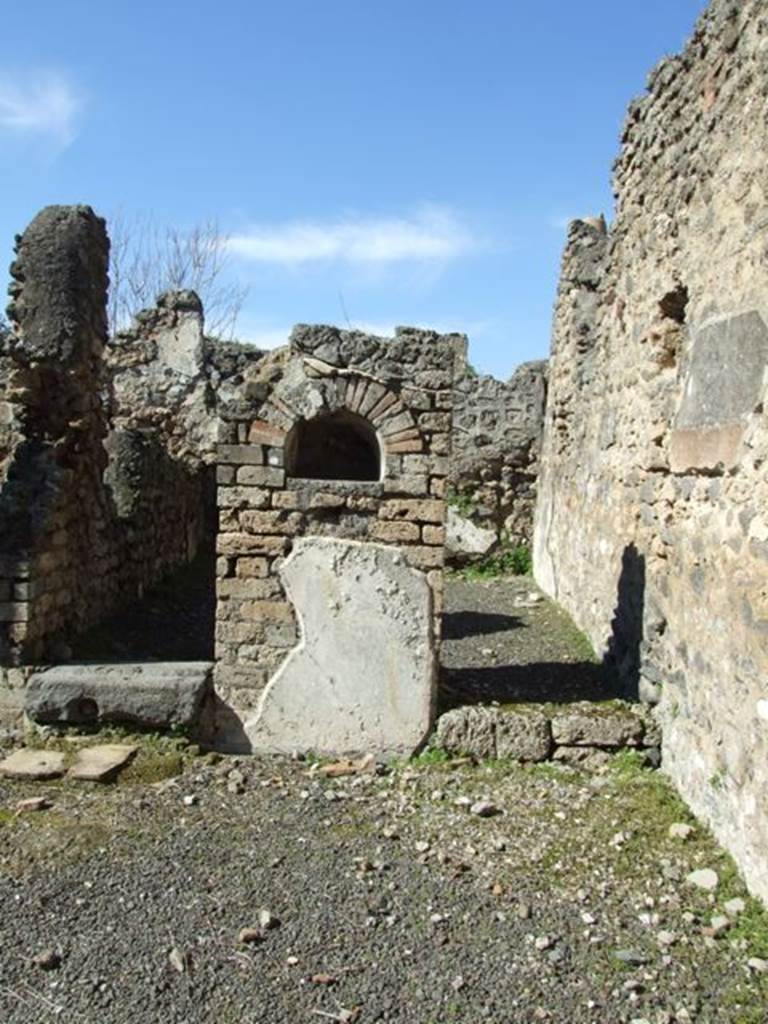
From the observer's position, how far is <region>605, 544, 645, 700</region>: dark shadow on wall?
5.63 metres

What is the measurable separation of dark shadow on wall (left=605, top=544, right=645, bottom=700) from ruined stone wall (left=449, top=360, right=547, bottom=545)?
5.68 metres

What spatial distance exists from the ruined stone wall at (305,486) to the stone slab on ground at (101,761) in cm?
59

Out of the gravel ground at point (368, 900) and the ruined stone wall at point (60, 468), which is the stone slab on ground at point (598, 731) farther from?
the ruined stone wall at point (60, 468)

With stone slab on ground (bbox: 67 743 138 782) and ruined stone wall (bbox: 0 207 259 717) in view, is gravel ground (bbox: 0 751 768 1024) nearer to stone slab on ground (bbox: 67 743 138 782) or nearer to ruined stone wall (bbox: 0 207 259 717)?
stone slab on ground (bbox: 67 743 138 782)

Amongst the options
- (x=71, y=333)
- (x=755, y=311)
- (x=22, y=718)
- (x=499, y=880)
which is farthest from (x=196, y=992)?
(x=71, y=333)

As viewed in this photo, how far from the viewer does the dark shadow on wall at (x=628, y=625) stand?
5.63 m

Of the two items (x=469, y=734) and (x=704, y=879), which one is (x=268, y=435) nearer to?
(x=469, y=734)

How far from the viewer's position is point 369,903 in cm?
351

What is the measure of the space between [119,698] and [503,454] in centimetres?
800

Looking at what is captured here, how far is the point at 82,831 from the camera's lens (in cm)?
405

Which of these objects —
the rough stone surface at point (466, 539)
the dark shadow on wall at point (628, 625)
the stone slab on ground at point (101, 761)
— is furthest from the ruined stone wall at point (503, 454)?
the stone slab on ground at point (101, 761)

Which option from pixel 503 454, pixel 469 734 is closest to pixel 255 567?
pixel 469 734

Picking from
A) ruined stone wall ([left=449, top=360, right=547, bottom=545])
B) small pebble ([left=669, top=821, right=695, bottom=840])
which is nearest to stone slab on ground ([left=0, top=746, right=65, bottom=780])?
small pebble ([left=669, top=821, right=695, bottom=840])

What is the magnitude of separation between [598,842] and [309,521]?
220 cm
